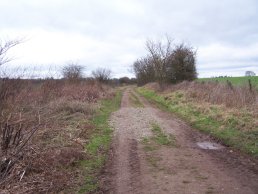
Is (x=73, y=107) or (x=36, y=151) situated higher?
(x=73, y=107)

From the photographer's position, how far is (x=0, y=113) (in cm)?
880

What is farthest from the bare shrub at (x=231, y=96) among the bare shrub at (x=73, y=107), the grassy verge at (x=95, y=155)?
the bare shrub at (x=73, y=107)

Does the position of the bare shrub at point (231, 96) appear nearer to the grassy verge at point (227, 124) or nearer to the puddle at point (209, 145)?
the grassy verge at point (227, 124)

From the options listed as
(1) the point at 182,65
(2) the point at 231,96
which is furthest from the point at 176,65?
(2) the point at 231,96

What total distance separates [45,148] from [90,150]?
224 centimetres

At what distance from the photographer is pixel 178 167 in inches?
375

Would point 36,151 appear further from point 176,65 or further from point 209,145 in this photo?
point 176,65

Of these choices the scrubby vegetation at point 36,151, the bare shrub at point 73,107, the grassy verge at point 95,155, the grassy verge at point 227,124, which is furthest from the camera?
the bare shrub at point 73,107

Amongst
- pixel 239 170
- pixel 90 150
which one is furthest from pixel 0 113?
pixel 239 170

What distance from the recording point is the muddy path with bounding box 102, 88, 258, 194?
7809 millimetres

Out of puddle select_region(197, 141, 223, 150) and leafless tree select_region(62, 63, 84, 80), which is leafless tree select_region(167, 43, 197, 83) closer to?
leafless tree select_region(62, 63, 84, 80)

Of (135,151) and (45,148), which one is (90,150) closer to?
(135,151)

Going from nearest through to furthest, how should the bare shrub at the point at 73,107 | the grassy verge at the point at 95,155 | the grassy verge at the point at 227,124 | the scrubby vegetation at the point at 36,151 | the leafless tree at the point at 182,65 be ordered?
the scrubby vegetation at the point at 36,151
the grassy verge at the point at 95,155
the grassy verge at the point at 227,124
the bare shrub at the point at 73,107
the leafless tree at the point at 182,65

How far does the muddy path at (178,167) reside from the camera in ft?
25.6
